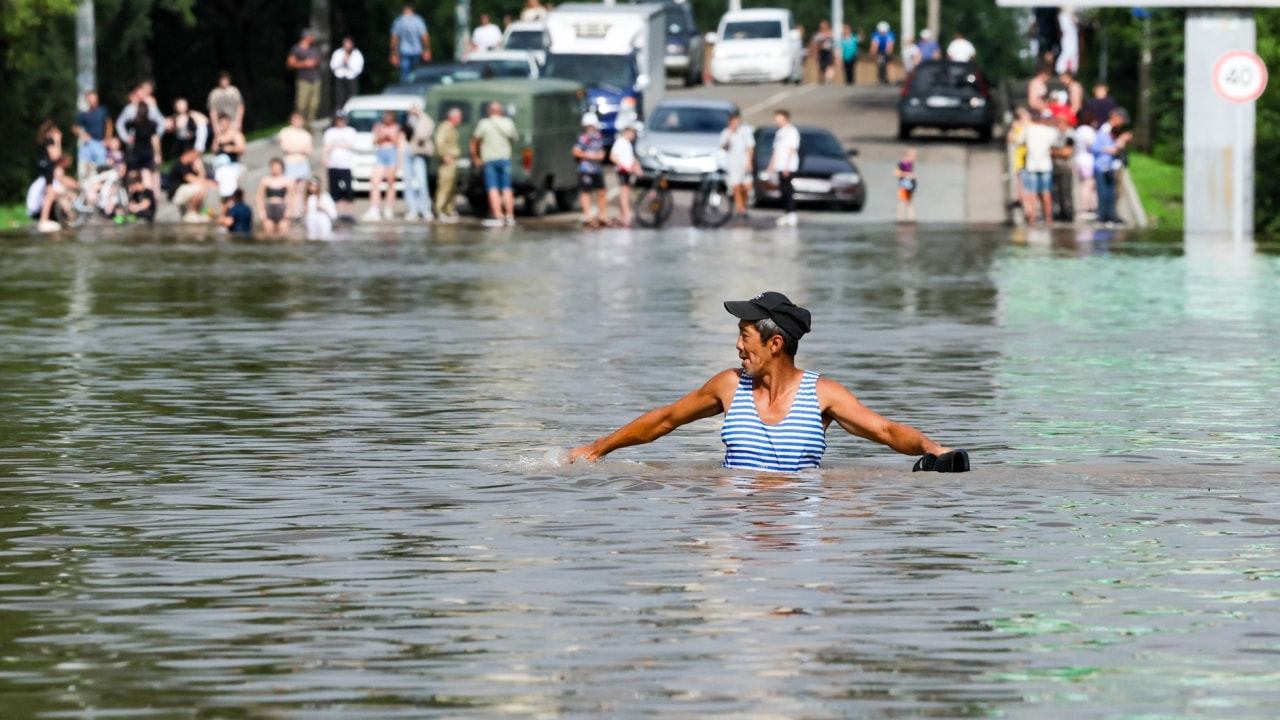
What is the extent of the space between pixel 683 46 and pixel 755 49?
76.8 inches

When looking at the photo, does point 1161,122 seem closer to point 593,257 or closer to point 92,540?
point 593,257

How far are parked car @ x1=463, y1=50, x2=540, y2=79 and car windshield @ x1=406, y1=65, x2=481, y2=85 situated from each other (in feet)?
3.22

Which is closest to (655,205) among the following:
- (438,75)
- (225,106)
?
(225,106)

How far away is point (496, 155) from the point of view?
43.7 m

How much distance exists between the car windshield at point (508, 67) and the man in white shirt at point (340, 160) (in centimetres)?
924

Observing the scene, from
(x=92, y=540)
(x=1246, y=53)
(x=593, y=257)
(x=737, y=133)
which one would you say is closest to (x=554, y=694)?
(x=92, y=540)

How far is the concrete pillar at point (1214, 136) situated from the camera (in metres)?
43.9

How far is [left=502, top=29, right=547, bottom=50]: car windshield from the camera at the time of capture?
6328 centimetres

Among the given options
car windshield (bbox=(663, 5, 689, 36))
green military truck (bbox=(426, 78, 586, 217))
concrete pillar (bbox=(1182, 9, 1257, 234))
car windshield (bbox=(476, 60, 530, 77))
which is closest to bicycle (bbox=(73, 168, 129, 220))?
green military truck (bbox=(426, 78, 586, 217))

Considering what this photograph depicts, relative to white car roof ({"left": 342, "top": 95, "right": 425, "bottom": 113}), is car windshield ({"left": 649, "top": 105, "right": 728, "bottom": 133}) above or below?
below

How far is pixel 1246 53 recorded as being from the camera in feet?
132

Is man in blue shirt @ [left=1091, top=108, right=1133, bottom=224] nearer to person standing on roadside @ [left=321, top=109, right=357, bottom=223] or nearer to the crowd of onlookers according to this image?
the crowd of onlookers

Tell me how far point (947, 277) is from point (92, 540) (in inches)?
841

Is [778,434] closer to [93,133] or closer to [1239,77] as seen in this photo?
A: [1239,77]
